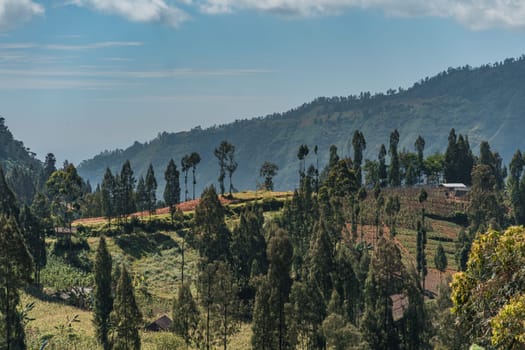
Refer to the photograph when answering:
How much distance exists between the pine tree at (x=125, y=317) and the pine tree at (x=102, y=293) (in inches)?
547

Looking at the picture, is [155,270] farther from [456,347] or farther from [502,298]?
[502,298]

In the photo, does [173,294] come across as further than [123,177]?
No

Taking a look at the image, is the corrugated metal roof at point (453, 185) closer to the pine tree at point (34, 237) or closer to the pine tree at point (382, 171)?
the pine tree at point (382, 171)

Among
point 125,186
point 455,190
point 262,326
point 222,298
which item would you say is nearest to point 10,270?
point 262,326

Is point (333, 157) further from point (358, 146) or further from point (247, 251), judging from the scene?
point (247, 251)

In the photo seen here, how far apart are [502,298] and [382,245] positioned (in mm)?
45627

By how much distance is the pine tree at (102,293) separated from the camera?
72812mm

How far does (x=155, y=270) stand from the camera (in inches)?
4390

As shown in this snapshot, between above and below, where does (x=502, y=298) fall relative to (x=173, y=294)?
above

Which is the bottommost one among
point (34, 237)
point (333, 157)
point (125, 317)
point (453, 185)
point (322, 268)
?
point (125, 317)

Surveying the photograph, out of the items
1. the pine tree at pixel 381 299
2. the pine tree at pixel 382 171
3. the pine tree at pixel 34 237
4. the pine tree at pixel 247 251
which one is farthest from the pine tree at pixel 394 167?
the pine tree at pixel 381 299

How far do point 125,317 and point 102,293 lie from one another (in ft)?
53.9

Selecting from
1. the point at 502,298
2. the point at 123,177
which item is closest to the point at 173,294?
the point at 123,177

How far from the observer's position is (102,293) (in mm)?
74250
